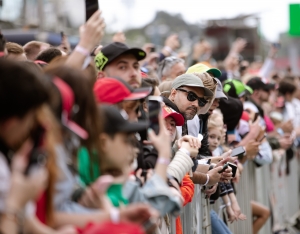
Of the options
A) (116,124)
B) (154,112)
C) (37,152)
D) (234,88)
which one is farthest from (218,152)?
(37,152)

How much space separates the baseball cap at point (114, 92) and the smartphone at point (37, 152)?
1208mm

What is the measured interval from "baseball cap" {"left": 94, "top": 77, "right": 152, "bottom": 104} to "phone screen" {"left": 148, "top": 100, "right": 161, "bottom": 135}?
97 millimetres

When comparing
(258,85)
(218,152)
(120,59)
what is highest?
(120,59)

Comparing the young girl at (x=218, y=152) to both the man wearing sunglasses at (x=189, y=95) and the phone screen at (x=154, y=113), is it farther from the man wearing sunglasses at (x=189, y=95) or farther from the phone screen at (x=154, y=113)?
the phone screen at (x=154, y=113)

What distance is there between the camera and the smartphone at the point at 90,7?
6.12 metres

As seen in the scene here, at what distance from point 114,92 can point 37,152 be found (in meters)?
1.43

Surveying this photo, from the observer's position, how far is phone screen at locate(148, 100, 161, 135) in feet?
16.1

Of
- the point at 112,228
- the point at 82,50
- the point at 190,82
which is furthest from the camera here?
the point at 190,82

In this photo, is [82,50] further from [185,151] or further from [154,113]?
[185,151]

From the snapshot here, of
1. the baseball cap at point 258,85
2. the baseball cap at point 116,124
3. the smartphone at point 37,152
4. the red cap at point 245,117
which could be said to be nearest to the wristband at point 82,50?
the baseball cap at point 116,124

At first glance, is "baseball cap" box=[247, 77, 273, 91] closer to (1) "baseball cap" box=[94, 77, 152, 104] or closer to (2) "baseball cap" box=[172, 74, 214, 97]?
(2) "baseball cap" box=[172, 74, 214, 97]

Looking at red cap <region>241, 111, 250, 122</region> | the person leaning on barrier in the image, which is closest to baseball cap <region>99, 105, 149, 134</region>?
the person leaning on barrier

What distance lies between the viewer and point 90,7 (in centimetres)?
615

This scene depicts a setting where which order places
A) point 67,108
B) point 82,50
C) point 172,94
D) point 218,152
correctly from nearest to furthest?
point 67,108 → point 82,50 → point 172,94 → point 218,152
